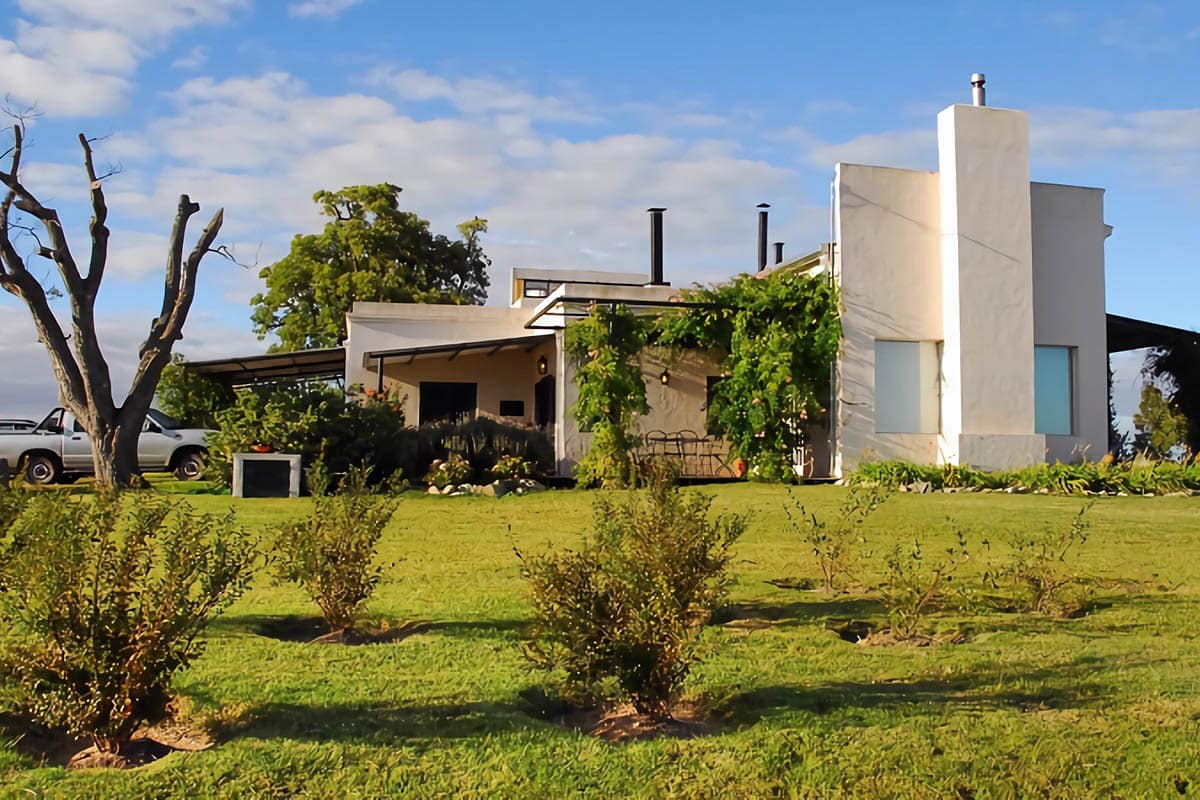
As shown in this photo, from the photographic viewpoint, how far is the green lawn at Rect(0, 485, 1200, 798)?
4.03 meters

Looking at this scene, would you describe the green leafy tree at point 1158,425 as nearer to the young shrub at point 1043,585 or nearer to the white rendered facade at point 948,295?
the white rendered facade at point 948,295

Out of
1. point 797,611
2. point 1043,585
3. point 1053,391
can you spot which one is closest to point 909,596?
point 797,611

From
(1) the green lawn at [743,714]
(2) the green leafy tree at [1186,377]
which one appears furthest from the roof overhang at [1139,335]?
(1) the green lawn at [743,714]

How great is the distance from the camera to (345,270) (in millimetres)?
35375

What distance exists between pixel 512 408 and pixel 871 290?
27.4 feet

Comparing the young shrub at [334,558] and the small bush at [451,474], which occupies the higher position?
the small bush at [451,474]

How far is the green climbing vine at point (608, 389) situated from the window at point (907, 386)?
4.02m

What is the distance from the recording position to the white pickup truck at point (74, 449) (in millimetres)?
20016

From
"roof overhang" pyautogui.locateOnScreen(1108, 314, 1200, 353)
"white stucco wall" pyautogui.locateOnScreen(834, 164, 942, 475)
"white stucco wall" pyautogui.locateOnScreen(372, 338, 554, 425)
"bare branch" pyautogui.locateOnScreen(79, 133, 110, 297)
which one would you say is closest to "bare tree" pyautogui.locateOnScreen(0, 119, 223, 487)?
"bare branch" pyautogui.locateOnScreen(79, 133, 110, 297)

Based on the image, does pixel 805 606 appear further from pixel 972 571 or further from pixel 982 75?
pixel 982 75

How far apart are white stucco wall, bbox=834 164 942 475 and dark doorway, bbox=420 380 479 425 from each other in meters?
8.29

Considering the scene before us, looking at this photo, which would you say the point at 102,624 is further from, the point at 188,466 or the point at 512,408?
the point at 512,408

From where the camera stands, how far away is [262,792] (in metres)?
3.87

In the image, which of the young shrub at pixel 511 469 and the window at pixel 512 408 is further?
the window at pixel 512 408
